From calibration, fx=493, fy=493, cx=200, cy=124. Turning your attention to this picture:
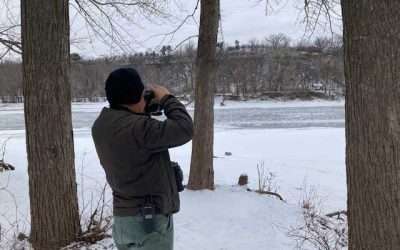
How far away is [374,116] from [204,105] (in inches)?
221

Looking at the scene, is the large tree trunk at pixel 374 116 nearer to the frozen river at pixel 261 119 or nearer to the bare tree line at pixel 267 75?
the frozen river at pixel 261 119

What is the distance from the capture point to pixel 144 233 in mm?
2717

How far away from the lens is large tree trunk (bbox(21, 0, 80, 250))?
4.70 m

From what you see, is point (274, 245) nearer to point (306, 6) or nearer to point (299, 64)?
point (306, 6)

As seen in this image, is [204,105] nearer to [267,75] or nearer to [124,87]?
[124,87]

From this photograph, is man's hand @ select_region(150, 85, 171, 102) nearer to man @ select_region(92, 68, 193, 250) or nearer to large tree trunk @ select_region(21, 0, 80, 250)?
man @ select_region(92, 68, 193, 250)

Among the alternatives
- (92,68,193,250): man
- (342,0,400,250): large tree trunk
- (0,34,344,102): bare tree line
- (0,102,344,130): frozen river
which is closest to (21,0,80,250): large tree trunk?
(92,68,193,250): man

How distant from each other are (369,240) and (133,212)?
1.49 metres

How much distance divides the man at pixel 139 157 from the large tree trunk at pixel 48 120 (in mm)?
2146

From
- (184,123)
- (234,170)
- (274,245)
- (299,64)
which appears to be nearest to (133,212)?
(184,123)

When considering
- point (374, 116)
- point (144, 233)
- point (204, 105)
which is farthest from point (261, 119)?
point (144, 233)

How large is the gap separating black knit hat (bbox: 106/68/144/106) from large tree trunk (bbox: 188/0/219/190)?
18.6ft

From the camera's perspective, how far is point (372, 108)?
116 inches

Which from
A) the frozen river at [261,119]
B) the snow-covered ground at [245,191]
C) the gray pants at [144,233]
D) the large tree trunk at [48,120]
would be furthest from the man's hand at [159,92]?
the frozen river at [261,119]
